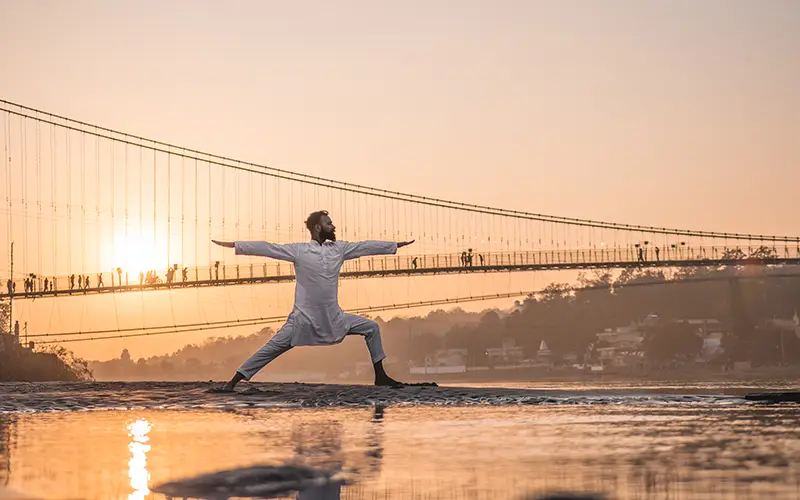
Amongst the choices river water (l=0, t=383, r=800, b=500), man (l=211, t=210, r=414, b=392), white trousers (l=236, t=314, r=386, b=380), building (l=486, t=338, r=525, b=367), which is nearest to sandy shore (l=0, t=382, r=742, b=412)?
river water (l=0, t=383, r=800, b=500)

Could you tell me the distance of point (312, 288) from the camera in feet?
43.6

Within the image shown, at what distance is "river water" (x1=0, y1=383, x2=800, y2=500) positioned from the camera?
5.04 m

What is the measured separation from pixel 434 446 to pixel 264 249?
256 inches

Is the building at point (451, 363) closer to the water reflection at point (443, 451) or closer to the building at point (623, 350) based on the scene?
the building at point (623, 350)

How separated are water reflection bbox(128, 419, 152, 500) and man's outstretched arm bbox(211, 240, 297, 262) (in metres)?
3.91

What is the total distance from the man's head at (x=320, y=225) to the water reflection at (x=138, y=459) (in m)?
4.25

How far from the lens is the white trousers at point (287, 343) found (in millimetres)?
13180

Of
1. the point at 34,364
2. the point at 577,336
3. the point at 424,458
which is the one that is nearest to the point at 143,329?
the point at 34,364

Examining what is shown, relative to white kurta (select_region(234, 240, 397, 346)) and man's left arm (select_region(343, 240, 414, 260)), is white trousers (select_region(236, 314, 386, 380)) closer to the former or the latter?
white kurta (select_region(234, 240, 397, 346))

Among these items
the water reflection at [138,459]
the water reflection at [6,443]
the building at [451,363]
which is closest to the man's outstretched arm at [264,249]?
the water reflection at [6,443]

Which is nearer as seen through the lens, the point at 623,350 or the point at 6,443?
the point at 6,443

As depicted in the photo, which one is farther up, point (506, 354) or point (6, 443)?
point (506, 354)

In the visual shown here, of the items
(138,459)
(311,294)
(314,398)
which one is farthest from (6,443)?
(311,294)

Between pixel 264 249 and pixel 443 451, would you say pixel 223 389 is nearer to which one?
pixel 264 249
